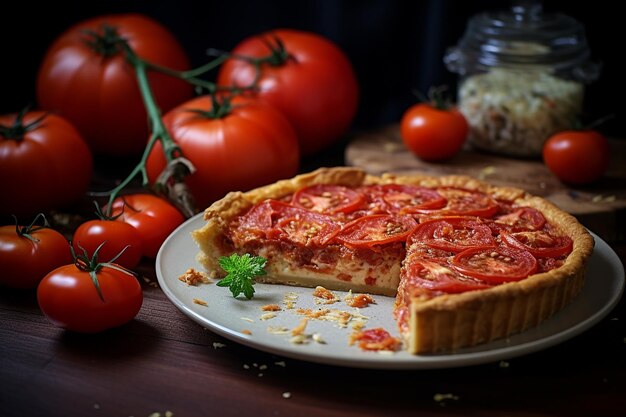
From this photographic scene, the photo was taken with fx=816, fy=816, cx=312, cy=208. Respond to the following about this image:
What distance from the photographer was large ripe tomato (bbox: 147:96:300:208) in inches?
167

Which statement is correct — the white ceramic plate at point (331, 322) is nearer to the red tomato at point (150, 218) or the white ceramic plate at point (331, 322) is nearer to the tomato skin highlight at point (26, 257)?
the red tomato at point (150, 218)

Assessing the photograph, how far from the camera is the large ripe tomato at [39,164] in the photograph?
413 centimetres

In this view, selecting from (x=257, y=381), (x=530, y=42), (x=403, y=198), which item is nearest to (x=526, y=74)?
(x=530, y=42)

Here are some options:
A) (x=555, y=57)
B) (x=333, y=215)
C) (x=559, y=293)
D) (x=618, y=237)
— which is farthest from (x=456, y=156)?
(x=559, y=293)

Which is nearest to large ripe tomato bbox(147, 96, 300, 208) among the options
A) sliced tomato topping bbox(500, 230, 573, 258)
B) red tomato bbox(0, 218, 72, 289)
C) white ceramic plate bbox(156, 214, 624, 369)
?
white ceramic plate bbox(156, 214, 624, 369)

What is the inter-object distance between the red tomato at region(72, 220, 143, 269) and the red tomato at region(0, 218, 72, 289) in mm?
115

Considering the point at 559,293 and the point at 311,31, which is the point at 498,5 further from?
the point at 559,293

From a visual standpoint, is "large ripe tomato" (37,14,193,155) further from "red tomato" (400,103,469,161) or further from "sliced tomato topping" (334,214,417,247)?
"sliced tomato topping" (334,214,417,247)

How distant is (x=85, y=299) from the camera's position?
302cm

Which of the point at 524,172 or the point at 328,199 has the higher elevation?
the point at 328,199

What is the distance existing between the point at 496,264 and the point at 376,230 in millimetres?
591

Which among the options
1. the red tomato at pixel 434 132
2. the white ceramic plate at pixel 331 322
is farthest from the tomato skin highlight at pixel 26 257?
the red tomato at pixel 434 132

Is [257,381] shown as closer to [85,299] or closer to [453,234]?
[85,299]

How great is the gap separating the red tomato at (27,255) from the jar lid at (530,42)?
2612mm
